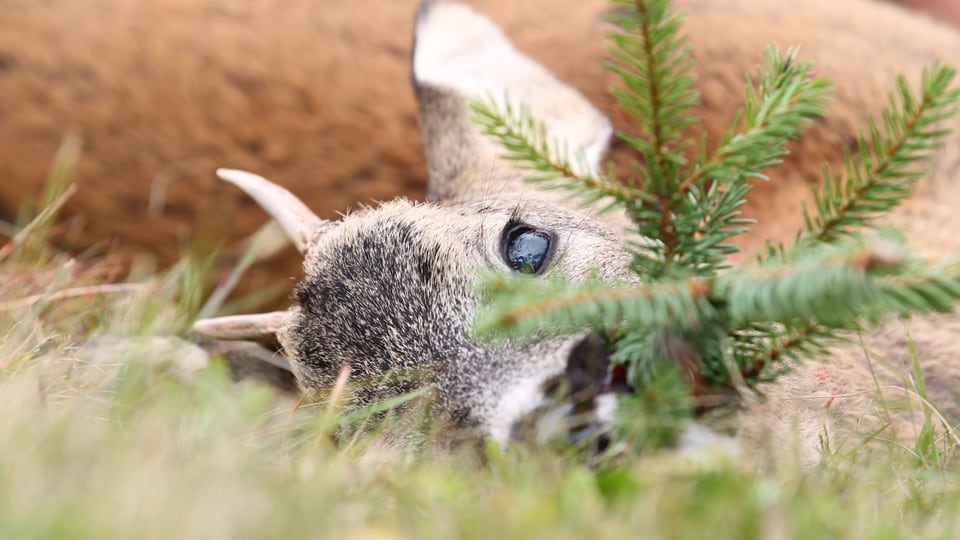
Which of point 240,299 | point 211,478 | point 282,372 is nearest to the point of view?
point 211,478

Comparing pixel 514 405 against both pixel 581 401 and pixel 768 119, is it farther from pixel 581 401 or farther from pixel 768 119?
pixel 768 119

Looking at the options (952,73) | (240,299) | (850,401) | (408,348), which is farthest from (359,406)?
(240,299)

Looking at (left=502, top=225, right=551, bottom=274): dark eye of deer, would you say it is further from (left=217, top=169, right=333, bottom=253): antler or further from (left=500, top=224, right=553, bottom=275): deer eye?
(left=217, top=169, right=333, bottom=253): antler

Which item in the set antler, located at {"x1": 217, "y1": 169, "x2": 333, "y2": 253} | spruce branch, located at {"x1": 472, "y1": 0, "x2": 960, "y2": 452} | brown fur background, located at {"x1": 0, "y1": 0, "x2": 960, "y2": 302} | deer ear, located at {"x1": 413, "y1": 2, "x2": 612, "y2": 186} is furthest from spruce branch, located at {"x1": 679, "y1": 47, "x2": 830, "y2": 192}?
brown fur background, located at {"x1": 0, "y1": 0, "x2": 960, "y2": 302}

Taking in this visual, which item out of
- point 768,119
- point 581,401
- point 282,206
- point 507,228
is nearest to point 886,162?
point 768,119

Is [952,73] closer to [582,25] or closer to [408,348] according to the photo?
[408,348]

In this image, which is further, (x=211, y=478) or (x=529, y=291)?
(x=529, y=291)
